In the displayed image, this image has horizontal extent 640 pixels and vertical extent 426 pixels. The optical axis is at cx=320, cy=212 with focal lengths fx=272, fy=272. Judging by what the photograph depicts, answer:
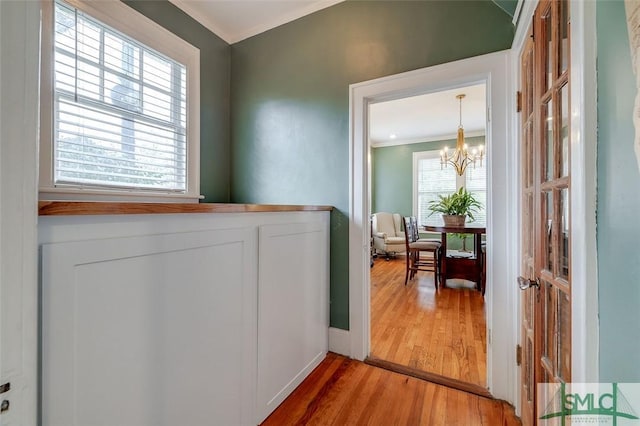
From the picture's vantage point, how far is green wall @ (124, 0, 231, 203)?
227 centimetres

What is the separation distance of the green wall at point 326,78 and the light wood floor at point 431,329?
1.77 ft

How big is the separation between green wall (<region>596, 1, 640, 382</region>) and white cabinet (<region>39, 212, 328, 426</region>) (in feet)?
3.93

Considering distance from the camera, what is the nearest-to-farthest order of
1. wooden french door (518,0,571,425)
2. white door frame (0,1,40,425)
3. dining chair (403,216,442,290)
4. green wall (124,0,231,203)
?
white door frame (0,1,40,425) < wooden french door (518,0,571,425) < green wall (124,0,231,203) < dining chair (403,216,442,290)

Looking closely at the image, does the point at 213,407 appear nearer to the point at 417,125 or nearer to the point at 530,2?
the point at 530,2

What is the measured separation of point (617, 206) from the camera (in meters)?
0.58

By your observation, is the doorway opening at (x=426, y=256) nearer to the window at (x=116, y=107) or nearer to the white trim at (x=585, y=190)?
the white trim at (x=585, y=190)

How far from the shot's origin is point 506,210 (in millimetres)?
1544

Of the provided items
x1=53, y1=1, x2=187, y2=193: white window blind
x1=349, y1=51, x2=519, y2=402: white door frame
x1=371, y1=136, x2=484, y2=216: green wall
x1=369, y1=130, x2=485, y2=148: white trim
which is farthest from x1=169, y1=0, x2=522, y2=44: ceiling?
x1=371, y1=136, x2=484, y2=216: green wall

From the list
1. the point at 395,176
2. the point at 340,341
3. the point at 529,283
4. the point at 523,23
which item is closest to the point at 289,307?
the point at 340,341

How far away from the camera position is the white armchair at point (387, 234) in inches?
203

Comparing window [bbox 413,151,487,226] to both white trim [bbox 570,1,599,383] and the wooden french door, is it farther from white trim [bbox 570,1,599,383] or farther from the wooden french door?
white trim [bbox 570,1,599,383]

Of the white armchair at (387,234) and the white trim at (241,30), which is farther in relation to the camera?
the white armchair at (387,234)

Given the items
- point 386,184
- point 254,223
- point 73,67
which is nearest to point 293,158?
point 254,223

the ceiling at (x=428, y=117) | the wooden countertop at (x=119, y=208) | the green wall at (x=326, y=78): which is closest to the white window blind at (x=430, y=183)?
the ceiling at (x=428, y=117)
